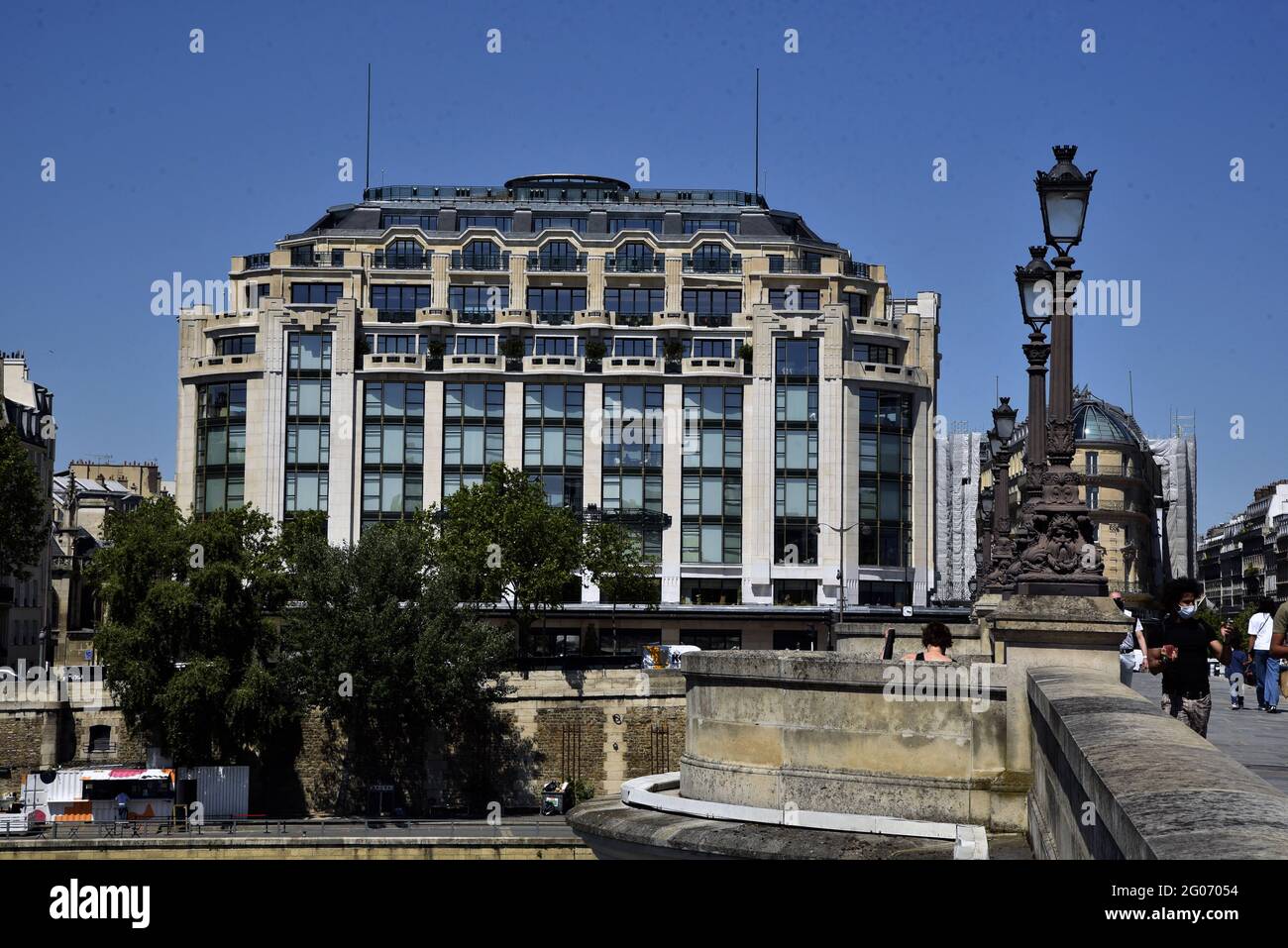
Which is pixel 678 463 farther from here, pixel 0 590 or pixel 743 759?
pixel 743 759

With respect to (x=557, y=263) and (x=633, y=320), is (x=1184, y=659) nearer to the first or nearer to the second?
(x=633, y=320)

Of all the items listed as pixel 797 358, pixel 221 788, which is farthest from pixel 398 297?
pixel 221 788

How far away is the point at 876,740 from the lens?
1435 centimetres

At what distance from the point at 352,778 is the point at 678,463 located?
30518 mm

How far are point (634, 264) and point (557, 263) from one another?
13.5 ft

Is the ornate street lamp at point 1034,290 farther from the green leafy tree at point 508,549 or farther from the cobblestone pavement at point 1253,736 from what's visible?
the green leafy tree at point 508,549

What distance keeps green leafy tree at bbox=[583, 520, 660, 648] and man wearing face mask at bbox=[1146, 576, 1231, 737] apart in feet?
190

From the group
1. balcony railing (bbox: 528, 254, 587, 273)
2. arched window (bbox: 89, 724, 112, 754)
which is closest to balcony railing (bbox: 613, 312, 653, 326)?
balcony railing (bbox: 528, 254, 587, 273)

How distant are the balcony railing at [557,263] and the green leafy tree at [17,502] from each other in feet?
125

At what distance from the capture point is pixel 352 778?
61.5 meters

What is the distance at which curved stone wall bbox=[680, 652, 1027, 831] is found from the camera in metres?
14.1
